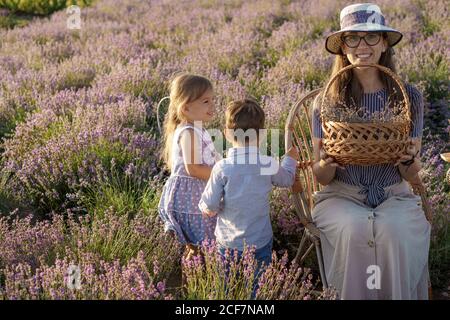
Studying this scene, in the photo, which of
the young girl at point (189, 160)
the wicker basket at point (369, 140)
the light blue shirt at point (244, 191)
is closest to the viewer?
the wicker basket at point (369, 140)

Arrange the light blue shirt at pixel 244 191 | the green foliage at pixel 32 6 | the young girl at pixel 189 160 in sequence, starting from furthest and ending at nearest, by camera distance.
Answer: the green foliage at pixel 32 6 → the young girl at pixel 189 160 → the light blue shirt at pixel 244 191

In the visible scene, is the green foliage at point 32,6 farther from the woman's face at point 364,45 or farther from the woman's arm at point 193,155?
the woman's face at point 364,45

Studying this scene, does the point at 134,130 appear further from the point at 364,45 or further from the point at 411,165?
the point at 411,165

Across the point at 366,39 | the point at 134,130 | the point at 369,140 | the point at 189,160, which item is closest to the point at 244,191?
the point at 189,160

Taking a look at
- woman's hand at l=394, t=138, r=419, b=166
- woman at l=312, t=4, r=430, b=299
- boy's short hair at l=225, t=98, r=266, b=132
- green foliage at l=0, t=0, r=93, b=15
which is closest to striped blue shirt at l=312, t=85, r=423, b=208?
woman at l=312, t=4, r=430, b=299

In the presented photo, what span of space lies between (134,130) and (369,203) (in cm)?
238

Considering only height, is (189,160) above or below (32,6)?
below

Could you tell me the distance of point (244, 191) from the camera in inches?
107

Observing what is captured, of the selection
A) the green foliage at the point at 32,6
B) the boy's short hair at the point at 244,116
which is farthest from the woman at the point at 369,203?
the green foliage at the point at 32,6

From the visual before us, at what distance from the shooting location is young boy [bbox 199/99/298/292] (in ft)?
8.82

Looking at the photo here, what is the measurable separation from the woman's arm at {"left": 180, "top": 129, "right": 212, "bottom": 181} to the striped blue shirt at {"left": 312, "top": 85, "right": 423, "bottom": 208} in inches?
22.7

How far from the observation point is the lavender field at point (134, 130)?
264 cm

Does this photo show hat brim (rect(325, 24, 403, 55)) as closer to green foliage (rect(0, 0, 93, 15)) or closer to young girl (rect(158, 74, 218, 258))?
young girl (rect(158, 74, 218, 258))

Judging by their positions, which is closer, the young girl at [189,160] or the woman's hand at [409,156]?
the woman's hand at [409,156]
